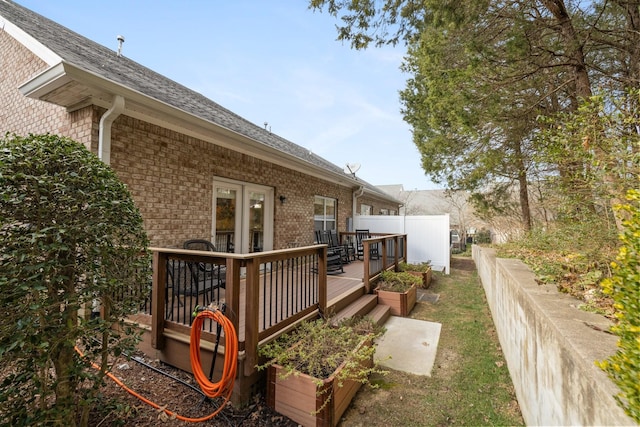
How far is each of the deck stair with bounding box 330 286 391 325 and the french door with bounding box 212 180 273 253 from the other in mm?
2653

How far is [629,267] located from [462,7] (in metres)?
4.42

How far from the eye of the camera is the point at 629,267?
1212 mm

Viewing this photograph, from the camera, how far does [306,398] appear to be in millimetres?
2436

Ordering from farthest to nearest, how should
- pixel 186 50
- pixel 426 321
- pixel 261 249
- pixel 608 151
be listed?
pixel 186 50, pixel 261 249, pixel 426 321, pixel 608 151

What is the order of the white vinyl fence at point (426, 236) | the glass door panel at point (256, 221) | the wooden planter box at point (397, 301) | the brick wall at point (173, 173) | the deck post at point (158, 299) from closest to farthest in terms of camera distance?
1. the deck post at point (158, 299)
2. the brick wall at point (173, 173)
3. the wooden planter box at point (397, 301)
4. the glass door panel at point (256, 221)
5. the white vinyl fence at point (426, 236)

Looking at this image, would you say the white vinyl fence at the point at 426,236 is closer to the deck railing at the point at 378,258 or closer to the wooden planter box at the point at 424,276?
the deck railing at the point at 378,258

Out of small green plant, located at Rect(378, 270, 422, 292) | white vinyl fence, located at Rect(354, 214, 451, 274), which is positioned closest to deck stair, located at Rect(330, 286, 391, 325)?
small green plant, located at Rect(378, 270, 422, 292)

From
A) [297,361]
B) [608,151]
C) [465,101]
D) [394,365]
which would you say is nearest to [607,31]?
[465,101]

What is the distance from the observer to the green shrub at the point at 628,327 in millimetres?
981

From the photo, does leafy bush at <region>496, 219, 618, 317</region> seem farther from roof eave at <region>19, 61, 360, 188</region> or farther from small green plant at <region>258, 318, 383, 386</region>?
roof eave at <region>19, 61, 360, 188</region>

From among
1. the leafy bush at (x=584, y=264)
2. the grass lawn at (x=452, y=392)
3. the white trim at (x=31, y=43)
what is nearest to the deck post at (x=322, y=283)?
the grass lawn at (x=452, y=392)

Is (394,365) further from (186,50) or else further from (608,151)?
(186,50)

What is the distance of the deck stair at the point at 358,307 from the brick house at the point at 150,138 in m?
2.65

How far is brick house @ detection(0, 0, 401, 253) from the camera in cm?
362
